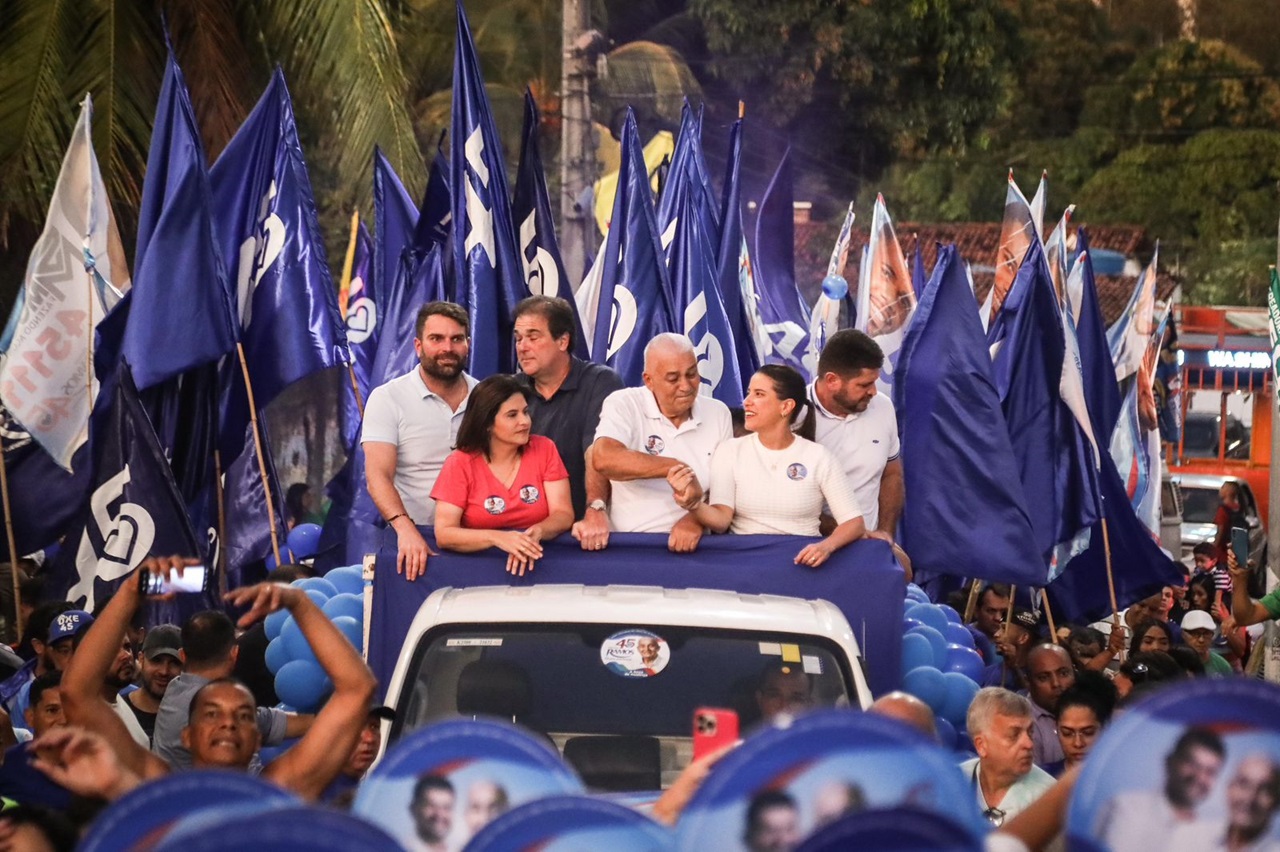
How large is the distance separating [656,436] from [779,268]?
951 centimetres

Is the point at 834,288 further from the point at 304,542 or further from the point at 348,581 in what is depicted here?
the point at 348,581

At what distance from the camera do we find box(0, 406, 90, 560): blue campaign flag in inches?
428

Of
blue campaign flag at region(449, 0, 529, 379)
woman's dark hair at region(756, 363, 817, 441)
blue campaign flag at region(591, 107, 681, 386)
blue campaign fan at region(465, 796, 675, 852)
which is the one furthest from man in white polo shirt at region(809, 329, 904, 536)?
blue campaign fan at region(465, 796, 675, 852)

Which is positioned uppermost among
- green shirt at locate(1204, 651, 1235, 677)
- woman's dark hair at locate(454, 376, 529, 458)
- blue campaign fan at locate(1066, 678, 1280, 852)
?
woman's dark hair at locate(454, 376, 529, 458)

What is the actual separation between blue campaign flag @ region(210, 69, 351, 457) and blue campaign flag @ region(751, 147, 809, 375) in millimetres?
5259

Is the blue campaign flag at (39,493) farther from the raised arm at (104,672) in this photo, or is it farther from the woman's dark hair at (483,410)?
the raised arm at (104,672)

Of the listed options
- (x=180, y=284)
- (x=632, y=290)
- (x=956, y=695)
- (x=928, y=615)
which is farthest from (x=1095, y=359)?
(x=956, y=695)

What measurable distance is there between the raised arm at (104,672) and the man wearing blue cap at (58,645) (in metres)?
3.40

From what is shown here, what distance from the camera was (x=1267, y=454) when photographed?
1228 inches

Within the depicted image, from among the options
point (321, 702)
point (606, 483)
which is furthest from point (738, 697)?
point (321, 702)

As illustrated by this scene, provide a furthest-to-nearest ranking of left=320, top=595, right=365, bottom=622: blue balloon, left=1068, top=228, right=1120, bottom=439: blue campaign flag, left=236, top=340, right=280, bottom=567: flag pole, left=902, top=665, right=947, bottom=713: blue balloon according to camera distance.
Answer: left=1068, top=228, right=1120, bottom=439: blue campaign flag, left=236, top=340, right=280, bottom=567: flag pole, left=320, top=595, right=365, bottom=622: blue balloon, left=902, top=665, right=947, bottom=713: blue balloon

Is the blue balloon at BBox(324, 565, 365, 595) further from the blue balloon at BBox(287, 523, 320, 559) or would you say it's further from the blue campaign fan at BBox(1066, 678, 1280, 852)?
the blue campaign fan at BBox(1066, 678, 1280, 852)

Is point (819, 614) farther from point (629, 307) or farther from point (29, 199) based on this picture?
point (29, 199)

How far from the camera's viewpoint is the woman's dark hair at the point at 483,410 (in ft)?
21.5
